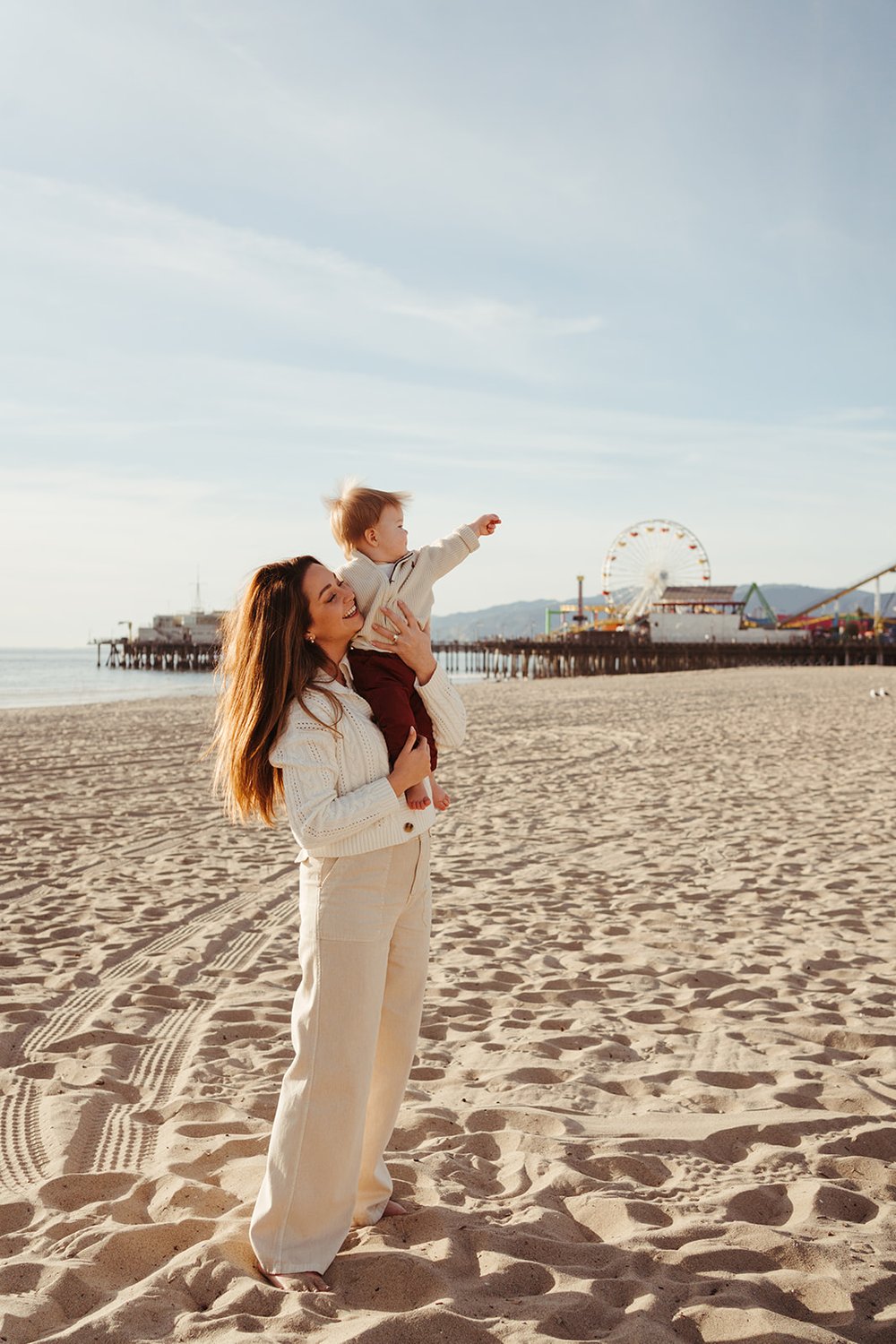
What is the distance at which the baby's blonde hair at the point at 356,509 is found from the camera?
2.64 metres

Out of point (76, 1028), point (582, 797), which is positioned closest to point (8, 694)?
point (582, 797)

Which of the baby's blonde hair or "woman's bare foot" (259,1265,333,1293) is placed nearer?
"woman's bare foot" (259,1265,333,1293)

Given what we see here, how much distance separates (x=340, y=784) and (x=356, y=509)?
0.77m

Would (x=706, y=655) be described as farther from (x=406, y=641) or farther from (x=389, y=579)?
(x=406, y=641)

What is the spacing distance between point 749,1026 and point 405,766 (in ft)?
7.78

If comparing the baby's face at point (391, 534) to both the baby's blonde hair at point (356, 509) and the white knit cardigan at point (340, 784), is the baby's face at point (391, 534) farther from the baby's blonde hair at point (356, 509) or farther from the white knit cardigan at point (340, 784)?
the white knit cardigan at point (340, 784)

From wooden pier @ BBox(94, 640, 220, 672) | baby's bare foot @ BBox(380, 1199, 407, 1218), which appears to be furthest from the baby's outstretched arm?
wooden pier @ BBox(94, 640, 220, 672)

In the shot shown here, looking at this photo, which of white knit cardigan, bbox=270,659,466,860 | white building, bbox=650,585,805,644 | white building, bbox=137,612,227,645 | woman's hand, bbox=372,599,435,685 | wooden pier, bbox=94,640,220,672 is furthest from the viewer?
white building, bbox=137,612,227,645

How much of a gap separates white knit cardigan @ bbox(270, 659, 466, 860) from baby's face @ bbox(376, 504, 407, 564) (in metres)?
0.46

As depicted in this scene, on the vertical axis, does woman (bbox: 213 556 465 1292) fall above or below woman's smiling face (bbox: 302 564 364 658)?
below

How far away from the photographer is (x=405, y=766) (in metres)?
2.26

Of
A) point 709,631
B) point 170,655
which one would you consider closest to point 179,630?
point 170,655

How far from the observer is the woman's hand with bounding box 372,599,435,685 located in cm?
238

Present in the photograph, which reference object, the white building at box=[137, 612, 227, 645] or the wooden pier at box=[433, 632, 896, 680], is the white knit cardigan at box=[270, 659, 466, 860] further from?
the white building at box=[137, 612, 227, 645]
